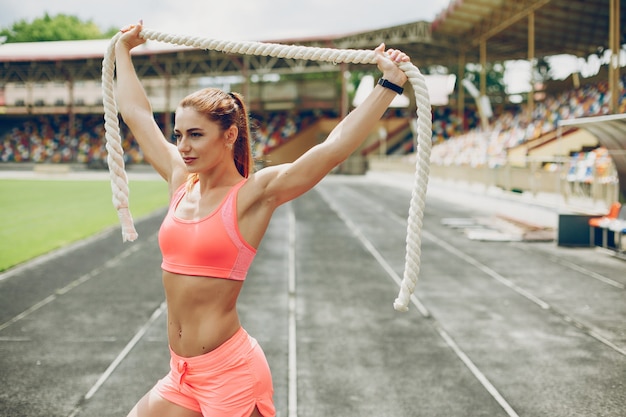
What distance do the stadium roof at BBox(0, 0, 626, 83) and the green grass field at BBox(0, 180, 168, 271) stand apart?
5.16 meters

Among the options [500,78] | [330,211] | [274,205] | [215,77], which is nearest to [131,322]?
[274,205]

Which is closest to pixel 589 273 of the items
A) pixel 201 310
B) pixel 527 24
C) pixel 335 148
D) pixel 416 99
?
pixel 416 99

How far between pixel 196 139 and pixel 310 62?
47371 millimetres

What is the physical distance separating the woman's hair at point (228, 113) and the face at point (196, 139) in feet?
0.07

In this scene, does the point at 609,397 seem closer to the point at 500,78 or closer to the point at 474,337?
the point at 474,337

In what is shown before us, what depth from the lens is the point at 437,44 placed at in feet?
134

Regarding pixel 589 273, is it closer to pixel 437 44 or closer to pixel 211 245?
pixel 211 245

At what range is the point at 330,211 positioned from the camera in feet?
71.9

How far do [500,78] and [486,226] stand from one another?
65.8 meters

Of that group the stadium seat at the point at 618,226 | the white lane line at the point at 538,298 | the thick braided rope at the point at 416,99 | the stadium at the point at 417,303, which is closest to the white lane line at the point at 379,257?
the stadium at the point at 417,303

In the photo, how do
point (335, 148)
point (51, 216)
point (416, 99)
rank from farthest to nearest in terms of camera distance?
point (51, 216) → point (416, 99) → point (335, 148)

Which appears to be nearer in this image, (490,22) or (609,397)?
(609,397)

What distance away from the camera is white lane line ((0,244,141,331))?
7.38m

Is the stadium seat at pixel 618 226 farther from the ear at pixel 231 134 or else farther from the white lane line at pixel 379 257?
the ear at pixel 231 134
